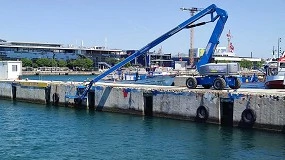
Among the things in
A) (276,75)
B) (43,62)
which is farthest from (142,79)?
(43,62)

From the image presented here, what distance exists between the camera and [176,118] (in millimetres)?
42219

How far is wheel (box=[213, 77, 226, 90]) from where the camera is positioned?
139 feet

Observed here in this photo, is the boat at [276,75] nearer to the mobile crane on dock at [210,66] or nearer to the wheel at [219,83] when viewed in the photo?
the mobile crane on dock at [210,66]

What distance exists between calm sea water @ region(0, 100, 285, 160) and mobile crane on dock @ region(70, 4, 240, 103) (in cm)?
603

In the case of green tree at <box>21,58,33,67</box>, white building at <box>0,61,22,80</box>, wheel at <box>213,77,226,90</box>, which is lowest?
wheel at <box>213,77,226,90</box>

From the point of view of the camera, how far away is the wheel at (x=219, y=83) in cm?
4238

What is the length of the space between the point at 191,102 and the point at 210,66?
5135mm

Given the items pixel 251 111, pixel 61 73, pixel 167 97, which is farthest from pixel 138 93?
pixel 61 73

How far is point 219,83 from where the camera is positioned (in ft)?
140

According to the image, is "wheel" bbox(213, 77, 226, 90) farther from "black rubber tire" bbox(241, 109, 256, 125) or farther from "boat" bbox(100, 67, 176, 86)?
"boat" bbox(100, 67, 176, 86)

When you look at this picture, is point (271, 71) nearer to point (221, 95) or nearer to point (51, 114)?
point (221, 95)

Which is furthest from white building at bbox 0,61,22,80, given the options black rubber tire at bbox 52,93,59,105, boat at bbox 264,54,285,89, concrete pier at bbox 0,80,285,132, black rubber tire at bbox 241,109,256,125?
black rubber tire at bbox 241,109,256,125

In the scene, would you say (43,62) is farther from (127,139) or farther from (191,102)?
(127,139)

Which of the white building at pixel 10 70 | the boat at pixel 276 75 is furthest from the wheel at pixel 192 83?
the white building at pixel 10 70
